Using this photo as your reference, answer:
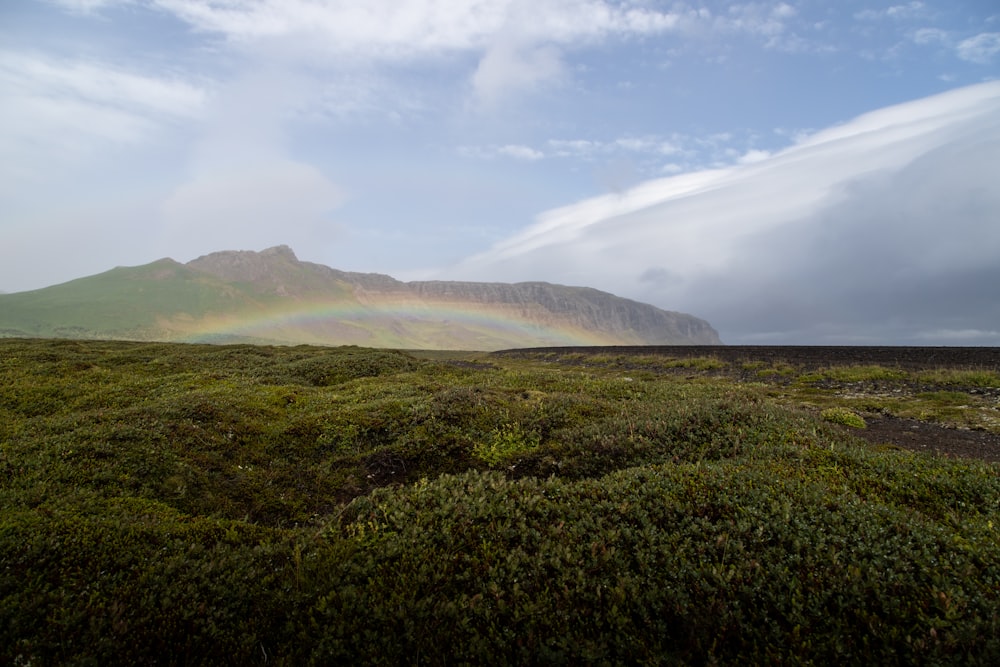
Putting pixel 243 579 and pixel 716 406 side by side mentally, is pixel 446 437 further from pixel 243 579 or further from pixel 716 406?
pixel 716 406

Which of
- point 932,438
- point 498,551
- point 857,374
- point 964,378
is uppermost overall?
point 964,378

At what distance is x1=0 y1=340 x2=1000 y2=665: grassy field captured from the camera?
4832 millimetres

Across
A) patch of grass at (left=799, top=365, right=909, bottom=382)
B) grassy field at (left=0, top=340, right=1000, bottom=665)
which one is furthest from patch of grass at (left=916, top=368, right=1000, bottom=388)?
grassy field at (left=0, top=340, right=1000, bottom=665)

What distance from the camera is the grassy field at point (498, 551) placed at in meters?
4.83

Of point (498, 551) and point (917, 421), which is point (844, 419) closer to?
point (917, 421)

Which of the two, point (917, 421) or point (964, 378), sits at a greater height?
point (964, 378)

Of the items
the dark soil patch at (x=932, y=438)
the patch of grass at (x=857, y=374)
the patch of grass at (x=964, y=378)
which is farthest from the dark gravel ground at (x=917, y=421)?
the patch of grass at (x=857, y=374)

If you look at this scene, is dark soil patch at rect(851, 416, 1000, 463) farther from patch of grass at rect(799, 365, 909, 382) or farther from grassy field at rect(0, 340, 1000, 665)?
patch of grass at rect(799, 365, 909, 382)

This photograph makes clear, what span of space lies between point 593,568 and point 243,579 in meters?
4.56

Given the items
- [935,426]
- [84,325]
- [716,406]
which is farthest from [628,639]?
[84,325]

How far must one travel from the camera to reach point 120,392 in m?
17.2

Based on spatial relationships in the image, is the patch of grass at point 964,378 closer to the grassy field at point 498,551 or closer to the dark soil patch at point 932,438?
the dark soil patch at point 932,438

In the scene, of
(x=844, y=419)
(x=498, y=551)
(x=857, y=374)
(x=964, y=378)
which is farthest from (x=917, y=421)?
(x=498, y=551)

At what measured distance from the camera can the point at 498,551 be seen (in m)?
6.18
